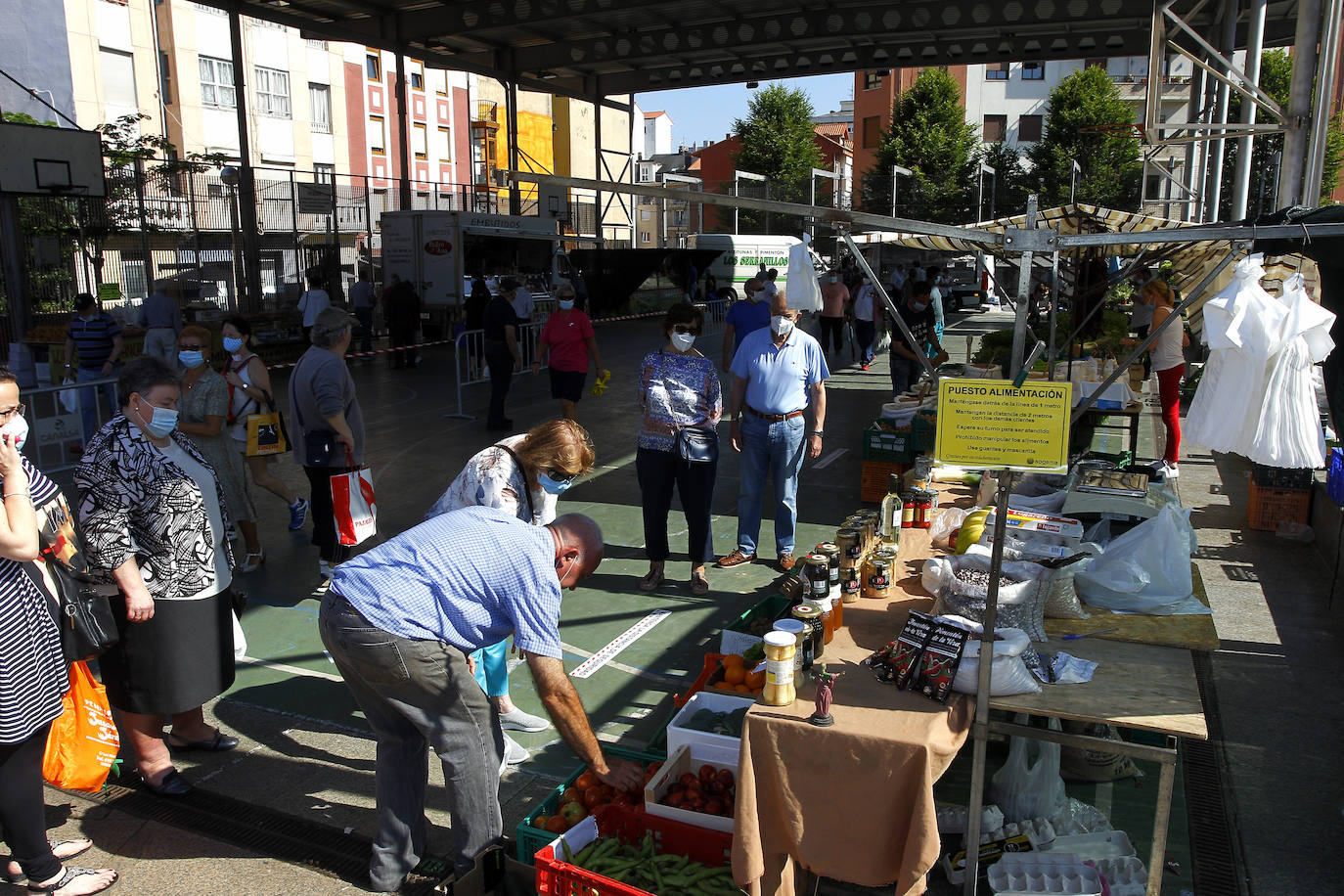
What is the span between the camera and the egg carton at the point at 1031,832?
3.53 m

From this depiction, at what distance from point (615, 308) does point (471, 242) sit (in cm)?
825

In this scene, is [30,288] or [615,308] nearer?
[30,288]

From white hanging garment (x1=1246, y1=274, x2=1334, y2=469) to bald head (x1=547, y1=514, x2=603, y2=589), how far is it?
280 cm

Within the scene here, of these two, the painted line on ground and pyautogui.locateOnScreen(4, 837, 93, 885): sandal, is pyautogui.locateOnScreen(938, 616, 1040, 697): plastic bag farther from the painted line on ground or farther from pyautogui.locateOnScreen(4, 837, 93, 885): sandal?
pyautogui.locateOnScreen(4, 837, 93, 885): sandal

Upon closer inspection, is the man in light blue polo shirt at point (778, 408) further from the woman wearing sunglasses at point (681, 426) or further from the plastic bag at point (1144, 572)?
the plastic bag at point (1144, 572)

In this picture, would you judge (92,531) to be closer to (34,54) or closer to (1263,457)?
(1263,457)

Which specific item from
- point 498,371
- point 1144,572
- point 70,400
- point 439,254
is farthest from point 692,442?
point 439,254

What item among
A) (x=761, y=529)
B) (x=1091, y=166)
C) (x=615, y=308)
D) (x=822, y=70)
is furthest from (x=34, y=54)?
(x=1091, y=166)

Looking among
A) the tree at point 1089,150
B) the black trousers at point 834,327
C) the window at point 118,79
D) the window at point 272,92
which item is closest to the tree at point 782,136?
the tree at point 1089,150

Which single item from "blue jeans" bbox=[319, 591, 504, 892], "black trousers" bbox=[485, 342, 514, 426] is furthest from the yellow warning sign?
"black trousers" bbox=[485, 342, 514, 426]

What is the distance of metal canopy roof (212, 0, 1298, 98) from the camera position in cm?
1920

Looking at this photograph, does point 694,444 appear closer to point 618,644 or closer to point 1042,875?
point 618,644

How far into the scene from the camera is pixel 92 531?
3.66 metres

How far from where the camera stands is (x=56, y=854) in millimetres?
3600
